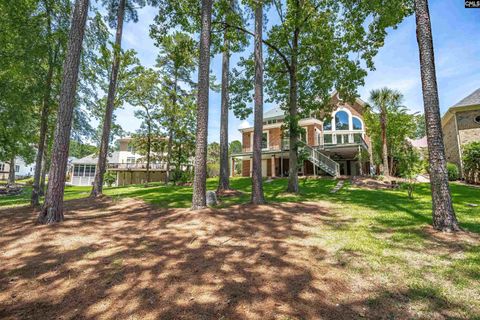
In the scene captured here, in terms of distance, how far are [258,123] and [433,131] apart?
5187 mm

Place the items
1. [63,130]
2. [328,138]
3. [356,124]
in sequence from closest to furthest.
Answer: [63,130] → [356,124] → [328,138]

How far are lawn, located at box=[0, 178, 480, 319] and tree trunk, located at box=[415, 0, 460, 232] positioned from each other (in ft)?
1.43

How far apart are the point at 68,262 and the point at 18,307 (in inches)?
46.4

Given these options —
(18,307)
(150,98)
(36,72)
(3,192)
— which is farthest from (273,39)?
(3,192)

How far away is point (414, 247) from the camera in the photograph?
4.57 m

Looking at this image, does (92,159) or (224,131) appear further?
(92,159)

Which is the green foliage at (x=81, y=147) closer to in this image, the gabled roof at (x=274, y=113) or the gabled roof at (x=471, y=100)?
the gabled roof at (x=274, y=113)

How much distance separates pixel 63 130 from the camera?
20.6 feet

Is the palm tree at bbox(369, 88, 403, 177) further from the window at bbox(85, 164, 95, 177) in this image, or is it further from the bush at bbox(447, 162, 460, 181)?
the window at bbox(85, 164, 95, 177)

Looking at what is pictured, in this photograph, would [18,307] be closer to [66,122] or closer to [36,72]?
[66,122]

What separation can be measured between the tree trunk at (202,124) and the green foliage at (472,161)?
60.9ft

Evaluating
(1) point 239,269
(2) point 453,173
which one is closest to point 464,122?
(2) point 453,173

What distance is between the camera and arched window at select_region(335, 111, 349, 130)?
26.3m

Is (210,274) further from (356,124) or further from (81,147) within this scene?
(356,124)
